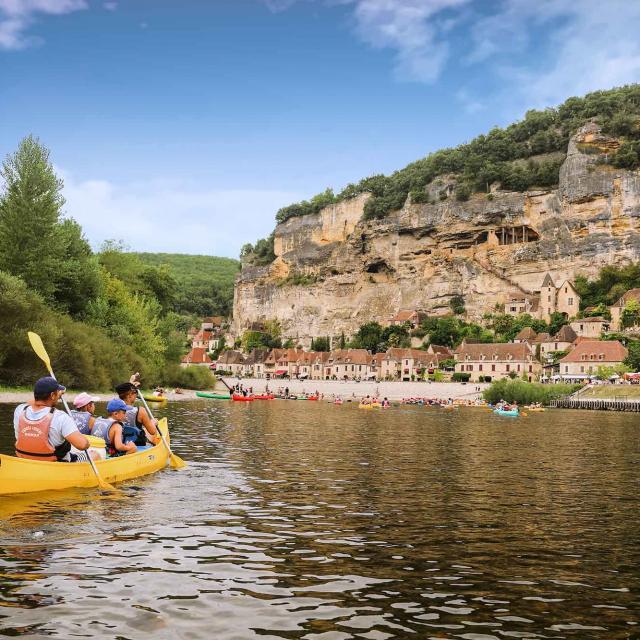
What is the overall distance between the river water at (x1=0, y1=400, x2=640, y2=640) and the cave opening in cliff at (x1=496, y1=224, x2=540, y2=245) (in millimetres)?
95516

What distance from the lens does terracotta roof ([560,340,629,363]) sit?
78.4 metres

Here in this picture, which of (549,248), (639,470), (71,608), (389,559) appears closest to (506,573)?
(389,559)

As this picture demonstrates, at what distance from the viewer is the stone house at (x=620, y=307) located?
86938 millimetres

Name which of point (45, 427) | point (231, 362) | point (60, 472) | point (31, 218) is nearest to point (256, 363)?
point (231, 362)

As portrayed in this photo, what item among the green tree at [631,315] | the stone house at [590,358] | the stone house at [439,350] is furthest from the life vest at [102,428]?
the stone house at [439,350]

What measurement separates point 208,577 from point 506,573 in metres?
3.56

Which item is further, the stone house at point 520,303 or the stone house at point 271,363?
the stone house at point 271,363

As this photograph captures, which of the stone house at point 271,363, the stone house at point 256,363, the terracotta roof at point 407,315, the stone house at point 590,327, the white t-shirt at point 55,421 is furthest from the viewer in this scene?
the stone house at point 256,363

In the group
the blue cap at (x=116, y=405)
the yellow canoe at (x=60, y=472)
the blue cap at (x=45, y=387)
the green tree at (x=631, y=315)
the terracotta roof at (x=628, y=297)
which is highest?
the terracotta roof at (x=628, y=297)

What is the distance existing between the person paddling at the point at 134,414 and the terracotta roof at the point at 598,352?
7312 centimetres

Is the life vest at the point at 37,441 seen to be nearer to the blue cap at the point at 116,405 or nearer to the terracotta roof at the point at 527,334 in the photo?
the blue cap at the point at 116,405

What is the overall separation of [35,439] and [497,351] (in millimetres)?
84227

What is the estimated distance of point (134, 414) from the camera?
49.2 feet

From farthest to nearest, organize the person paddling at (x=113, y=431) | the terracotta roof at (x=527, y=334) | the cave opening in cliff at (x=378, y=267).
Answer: the cave opening in cliff at (x=378, y=267) < the terracotta roof at (x=527, y=334) < the person paddling at (x=113, y=431)
